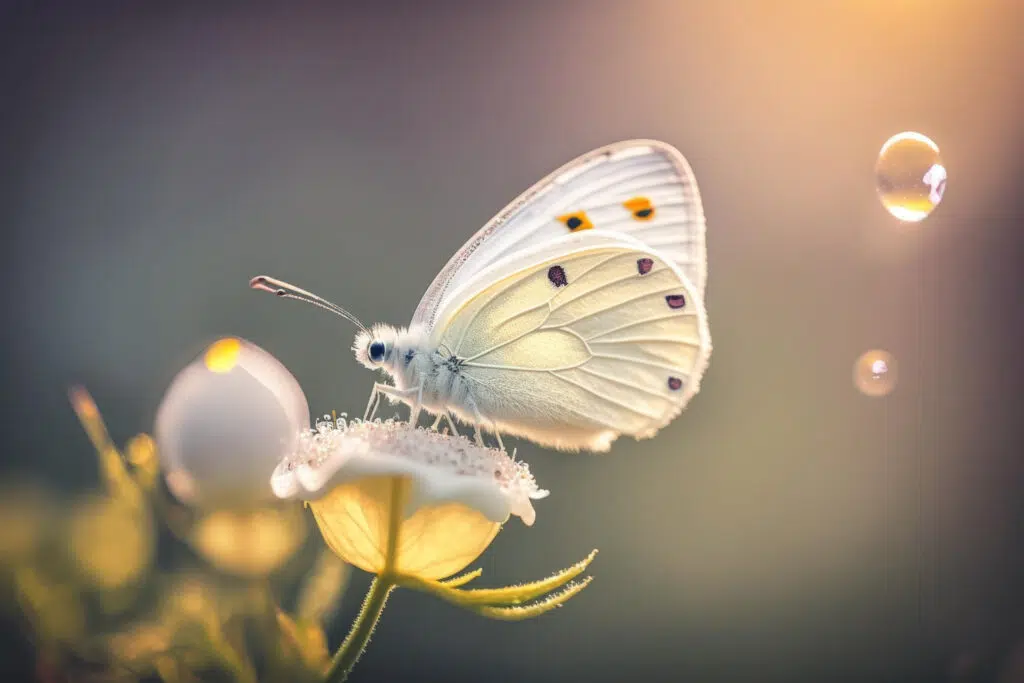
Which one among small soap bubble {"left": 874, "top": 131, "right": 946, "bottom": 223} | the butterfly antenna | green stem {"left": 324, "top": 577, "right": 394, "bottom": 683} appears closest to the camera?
green stem {"left": 324, "top": 577, "right": 394, "bottom": 683}

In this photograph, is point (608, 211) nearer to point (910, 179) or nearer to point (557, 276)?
point (557, 276)

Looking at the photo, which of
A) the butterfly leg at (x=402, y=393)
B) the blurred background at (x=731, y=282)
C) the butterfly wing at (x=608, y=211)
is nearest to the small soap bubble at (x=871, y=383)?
the blurred background at (x=731, y=282)

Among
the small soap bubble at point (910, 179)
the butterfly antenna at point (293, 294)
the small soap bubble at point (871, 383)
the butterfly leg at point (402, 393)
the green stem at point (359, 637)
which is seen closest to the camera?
the green stem at point (359, 637)

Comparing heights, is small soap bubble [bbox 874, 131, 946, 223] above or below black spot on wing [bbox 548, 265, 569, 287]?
above

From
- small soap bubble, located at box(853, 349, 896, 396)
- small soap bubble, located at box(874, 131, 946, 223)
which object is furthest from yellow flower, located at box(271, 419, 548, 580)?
small soap bubble, located at box(853, 349, 896, 396)

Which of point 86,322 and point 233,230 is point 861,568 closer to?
point 233,230

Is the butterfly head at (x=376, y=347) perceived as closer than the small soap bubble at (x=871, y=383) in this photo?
Yes

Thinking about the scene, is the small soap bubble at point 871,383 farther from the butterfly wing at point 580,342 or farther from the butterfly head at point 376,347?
the butterfly head at point 376,347

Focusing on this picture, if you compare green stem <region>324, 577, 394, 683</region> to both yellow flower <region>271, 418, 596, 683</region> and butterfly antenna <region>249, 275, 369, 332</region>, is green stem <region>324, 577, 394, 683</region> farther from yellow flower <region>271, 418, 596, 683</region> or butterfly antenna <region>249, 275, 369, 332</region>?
butterfly antenna <region>249, 275, 369, 332</region>
